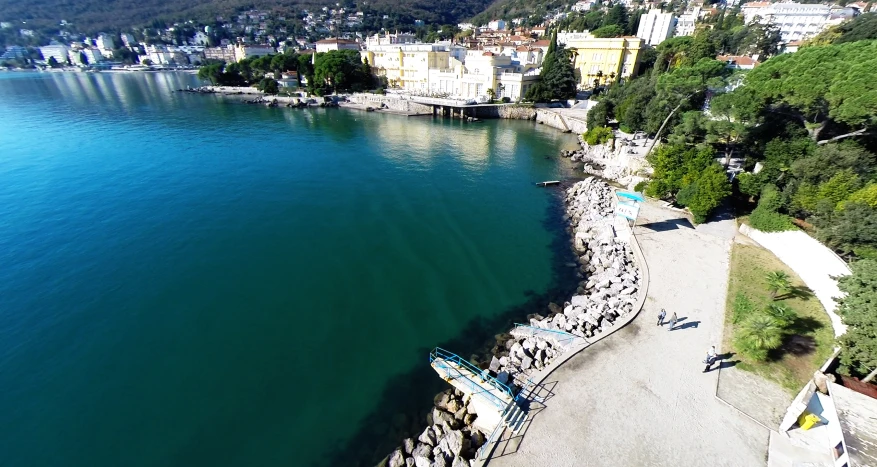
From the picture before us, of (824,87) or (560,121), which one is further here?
(560,121)

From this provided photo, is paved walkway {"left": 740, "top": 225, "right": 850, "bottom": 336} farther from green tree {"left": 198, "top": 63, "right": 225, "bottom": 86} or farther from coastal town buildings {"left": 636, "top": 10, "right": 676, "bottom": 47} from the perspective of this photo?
green tree {"left": 198, "top": 63, "right": 225, "bottom": 86}

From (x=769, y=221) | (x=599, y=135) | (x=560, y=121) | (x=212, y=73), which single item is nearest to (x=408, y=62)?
(x=560, y=121)

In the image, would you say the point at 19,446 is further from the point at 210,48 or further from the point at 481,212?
the point at 210,48

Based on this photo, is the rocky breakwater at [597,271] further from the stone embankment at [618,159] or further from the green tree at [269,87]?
the green tree at [269,87]

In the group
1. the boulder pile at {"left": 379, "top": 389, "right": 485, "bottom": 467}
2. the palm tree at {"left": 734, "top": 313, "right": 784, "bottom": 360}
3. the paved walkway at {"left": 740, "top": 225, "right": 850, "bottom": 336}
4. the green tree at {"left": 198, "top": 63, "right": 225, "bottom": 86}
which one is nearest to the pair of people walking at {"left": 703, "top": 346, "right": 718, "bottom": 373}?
the palm tree at {"left": 734, "top": 313, "right": 784, "bottom": 360}

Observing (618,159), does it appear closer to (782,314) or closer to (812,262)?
(812,262)

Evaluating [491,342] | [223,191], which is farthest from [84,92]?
[491,342]
